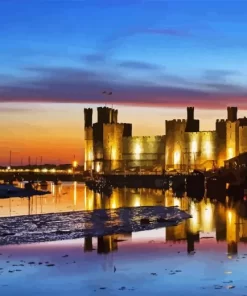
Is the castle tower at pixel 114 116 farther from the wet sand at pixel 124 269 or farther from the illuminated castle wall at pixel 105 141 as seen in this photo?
the wet sand at pixel 124 269

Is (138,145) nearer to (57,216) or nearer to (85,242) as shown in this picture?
(57,216)

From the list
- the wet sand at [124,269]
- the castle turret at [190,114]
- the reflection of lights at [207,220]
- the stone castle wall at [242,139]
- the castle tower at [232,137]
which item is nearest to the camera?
the wet sand at [124,269]

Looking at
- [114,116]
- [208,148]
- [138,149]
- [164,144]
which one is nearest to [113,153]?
[138,149]

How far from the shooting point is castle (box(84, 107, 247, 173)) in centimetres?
7597

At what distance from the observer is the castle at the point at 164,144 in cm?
7597

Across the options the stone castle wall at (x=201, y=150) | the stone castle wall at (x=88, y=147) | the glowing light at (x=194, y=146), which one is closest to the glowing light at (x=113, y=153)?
the stone castle wall at (x=88, y=147)

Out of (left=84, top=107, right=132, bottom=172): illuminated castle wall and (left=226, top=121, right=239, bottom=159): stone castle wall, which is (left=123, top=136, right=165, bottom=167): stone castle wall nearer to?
(left=84, top=107, right=132, bottom=172): illuminated castle wall

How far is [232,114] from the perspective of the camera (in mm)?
76438

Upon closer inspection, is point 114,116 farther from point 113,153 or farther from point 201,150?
point 201,150

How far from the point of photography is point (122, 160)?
8688cm

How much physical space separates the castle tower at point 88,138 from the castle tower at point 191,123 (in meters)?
15.0

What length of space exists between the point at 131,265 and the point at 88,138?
250 ft

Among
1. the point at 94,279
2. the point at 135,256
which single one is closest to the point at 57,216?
the point at 135,256

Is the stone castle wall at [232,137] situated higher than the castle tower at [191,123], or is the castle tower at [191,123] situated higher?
the castle tower at [191,123]
